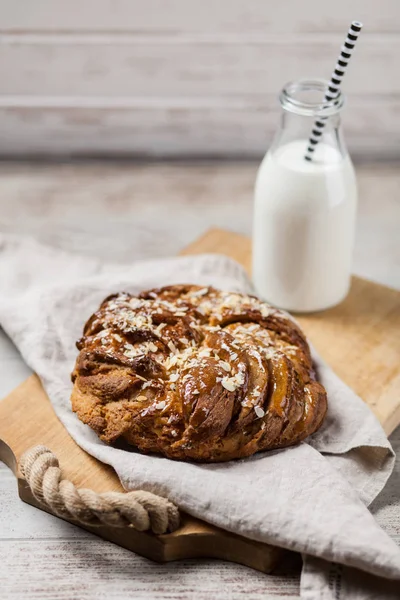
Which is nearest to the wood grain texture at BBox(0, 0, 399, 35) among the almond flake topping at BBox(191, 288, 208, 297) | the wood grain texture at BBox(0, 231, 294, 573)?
the almond flake topping at BBox(191, 288, 208, 297)

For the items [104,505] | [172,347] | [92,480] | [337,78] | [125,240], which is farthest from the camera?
[125,240]

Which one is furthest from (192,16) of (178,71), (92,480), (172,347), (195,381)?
(92,480)

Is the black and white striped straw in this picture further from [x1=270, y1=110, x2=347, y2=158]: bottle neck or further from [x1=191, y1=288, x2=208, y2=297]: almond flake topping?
[x1=191, y1=288, x2=208, y2=297]: almond flake topping

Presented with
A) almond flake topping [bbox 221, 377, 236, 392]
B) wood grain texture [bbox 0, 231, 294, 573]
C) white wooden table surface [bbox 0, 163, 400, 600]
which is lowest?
white wooden table surface [bbox 0, 163, 400, 600]

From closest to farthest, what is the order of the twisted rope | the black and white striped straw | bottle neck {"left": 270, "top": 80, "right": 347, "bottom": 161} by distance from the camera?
the twisted rope
the black and white striped straw
bottle neck {"left": 270, "top": 80, "right": 347, "bottom": 161}

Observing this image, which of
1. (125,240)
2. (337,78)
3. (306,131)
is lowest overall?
(125,240)

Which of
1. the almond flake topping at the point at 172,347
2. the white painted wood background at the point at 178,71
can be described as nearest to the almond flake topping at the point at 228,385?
the almond flake topping at the point at 172,347

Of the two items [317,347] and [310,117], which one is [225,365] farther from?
[310,117]
